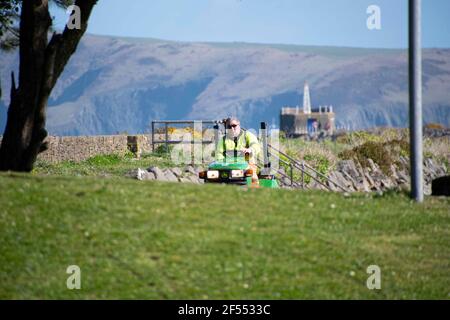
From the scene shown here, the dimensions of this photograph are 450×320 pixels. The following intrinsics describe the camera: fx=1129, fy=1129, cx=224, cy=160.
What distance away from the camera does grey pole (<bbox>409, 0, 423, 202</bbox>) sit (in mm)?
17391

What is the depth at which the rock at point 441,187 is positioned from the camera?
20434 mm

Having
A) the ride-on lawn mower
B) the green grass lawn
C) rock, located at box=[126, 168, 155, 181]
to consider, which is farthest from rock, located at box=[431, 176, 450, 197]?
rock, located at box=[126, 168, 155, 181]

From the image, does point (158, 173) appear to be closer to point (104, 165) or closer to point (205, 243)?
point (104, 165)

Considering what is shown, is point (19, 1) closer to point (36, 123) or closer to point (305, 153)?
point (36, 123)

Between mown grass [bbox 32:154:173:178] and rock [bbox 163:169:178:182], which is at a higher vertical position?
mown grass [bbox 32:154:173:178]

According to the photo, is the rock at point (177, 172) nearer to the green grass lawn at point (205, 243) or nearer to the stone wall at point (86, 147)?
the stone wall at point (86, 147)

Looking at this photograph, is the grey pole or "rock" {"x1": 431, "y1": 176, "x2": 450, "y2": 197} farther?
"rock" {"x1": 431, "y1": 176, "x2": 450, "y2": 197}

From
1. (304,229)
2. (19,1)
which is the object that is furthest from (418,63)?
(19,1)

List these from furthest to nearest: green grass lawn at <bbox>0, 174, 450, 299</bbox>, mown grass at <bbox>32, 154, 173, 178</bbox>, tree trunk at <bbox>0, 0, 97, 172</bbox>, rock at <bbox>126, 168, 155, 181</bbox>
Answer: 1. mown grass at <bbox>32, 154, 173, 178</bbox>
2. rock at <bbox>126, 168, 155, 181</bbox>
3. tree trunk at <bbox>0, 0, 97, 172</bbox>
4. green grass lawn at <bbox>0, 174, 450, 299</bbox>

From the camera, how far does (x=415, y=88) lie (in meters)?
17.5

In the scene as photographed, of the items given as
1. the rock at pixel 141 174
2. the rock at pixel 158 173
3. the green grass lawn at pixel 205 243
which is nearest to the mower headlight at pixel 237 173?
the green grass lawn at pixel 205 243

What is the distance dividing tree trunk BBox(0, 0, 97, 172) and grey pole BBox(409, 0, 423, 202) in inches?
239

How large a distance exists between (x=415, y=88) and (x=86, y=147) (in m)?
25.8

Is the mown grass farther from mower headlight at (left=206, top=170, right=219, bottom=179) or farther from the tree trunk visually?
the tree trunk
